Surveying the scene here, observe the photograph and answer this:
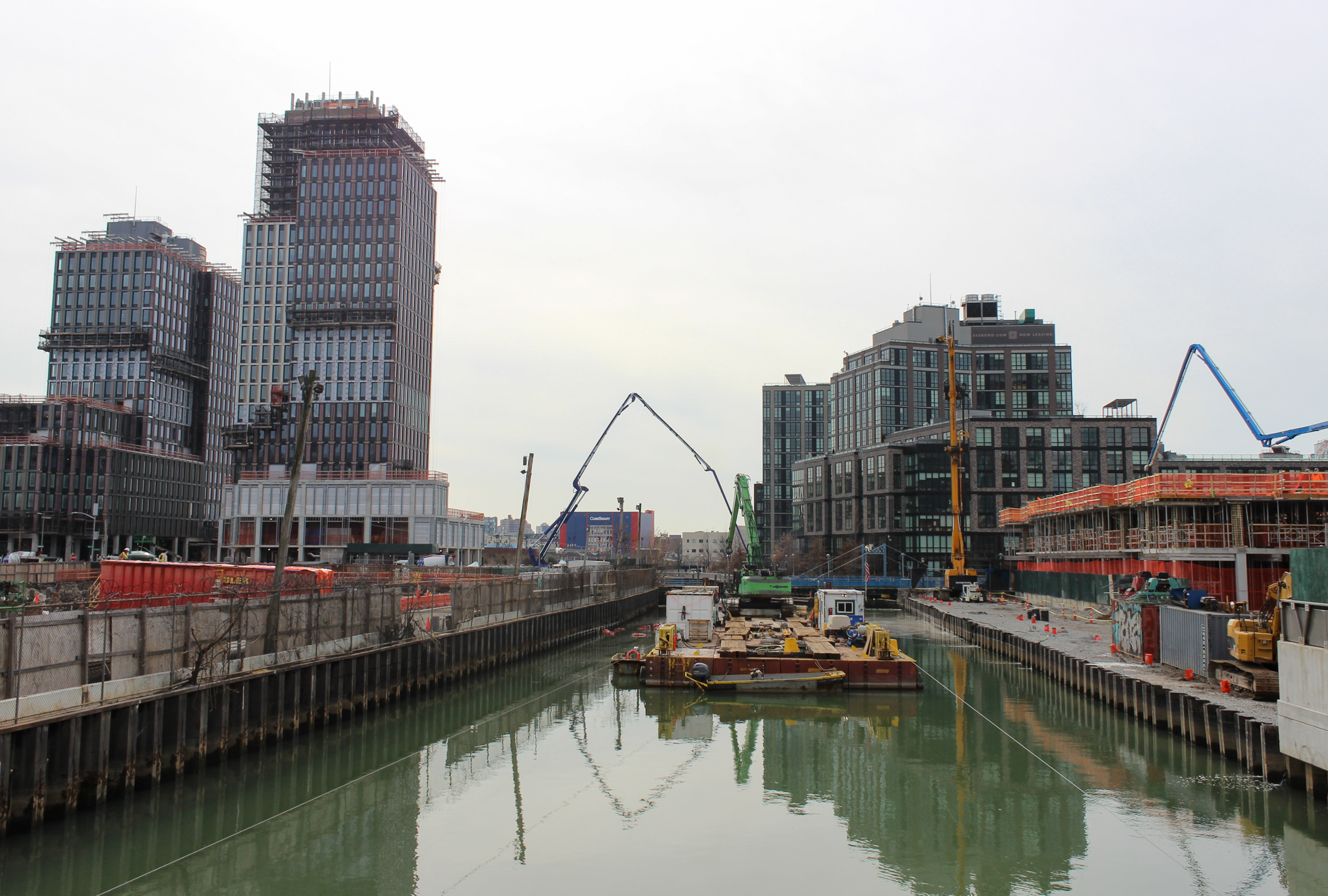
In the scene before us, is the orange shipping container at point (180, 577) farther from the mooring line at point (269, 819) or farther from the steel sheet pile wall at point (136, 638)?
the mooring line at point (269, 819)

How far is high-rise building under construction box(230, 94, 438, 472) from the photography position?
455 feet

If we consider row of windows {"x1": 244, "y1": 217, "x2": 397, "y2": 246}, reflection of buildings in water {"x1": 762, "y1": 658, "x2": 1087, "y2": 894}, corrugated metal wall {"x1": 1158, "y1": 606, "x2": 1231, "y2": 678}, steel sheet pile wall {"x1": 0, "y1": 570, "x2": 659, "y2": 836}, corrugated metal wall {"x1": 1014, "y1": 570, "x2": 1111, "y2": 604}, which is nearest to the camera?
steel sheet pile wall {"x1": 0, "y1": 570, "x2": 659, "y2": 836}

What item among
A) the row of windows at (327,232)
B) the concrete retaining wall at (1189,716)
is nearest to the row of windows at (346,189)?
the row of windows at (327,232)

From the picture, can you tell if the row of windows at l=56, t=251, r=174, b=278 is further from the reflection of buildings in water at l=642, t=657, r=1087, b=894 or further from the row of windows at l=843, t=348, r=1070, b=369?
the reflection of buildings in water at l=642, t=657, r=1087, b=894

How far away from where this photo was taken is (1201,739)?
28812mm

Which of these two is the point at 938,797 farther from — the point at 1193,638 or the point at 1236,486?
the point at 1236,486

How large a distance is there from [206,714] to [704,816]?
13.9 metres

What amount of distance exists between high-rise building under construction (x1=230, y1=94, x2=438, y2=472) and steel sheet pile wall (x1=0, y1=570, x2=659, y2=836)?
93937mm

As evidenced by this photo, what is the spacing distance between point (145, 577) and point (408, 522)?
3283 inches

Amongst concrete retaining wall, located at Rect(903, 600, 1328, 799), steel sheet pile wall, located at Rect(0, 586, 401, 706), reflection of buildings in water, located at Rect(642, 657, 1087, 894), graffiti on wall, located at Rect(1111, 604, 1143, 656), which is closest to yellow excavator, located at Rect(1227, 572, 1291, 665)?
concrete retaining wall, located at Rect(903, 600, 1328, 799)

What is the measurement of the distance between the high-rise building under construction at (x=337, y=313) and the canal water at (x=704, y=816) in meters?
109

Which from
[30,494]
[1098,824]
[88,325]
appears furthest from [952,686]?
[88,325]

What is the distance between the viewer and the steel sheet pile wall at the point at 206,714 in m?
19.9

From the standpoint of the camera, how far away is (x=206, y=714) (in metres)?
26.0
